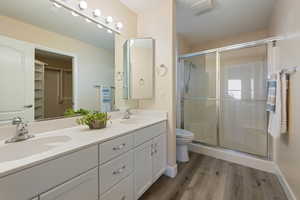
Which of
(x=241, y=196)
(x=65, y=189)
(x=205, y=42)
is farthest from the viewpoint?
Result: (x=205, y=42)

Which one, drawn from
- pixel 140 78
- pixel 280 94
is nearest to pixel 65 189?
pixel 140 78

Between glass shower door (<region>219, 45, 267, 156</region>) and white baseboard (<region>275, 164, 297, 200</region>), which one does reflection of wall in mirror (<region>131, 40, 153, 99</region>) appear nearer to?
glass shower door (<region>219, 45, 267, 156</region>)

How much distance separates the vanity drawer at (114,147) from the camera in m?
0.96

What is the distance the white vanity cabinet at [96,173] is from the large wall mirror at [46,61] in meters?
0.66

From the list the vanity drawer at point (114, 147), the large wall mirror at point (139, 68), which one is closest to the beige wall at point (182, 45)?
the large wall mirror at point (139, 68)

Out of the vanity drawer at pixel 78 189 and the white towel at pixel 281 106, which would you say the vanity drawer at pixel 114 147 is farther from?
the white towel at pixel 281 106

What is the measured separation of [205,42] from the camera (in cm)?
339

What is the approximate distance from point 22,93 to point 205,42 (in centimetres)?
366

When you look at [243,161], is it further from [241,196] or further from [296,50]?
[296,50]

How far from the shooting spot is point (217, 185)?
1.64 metres

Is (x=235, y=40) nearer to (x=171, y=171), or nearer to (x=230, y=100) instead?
(x=230, y=100)

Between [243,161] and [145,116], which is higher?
[145,116]

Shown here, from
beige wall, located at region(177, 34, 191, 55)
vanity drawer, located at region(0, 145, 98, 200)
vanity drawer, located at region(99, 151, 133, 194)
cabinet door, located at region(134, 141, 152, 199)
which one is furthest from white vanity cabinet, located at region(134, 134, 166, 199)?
beige wall, located at region(177, 34, 191, 55)

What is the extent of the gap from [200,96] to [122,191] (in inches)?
98.2
